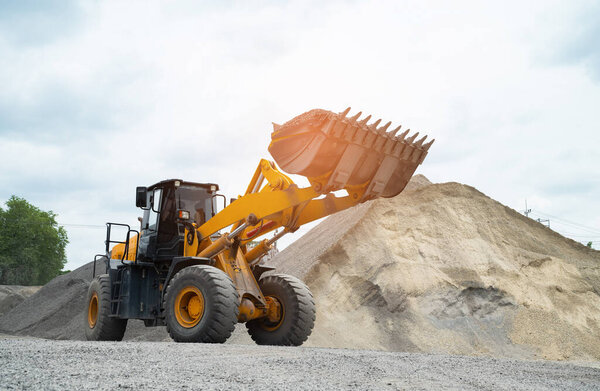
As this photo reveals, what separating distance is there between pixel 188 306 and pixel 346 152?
345 cm

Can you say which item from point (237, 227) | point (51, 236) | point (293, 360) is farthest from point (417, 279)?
point (51, 236)

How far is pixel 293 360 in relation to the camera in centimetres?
591

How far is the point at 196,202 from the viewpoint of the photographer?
399 inches

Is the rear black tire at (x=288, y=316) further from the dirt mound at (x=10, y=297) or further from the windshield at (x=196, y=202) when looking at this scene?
the dirt mound at (x=10, y=297)

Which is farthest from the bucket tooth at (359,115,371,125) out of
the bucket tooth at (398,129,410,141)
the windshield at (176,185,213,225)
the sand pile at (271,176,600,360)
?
the sand pile at (271,176,600,360)

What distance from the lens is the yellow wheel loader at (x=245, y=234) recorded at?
773cm

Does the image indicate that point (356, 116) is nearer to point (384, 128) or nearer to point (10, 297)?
point (384, 128)

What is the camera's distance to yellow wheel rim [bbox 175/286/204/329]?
8.14 m

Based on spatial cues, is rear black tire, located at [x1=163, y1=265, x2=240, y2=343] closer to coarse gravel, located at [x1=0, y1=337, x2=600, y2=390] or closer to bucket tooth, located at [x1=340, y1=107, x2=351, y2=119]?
coarse gravel, located at [x1=0, y1=337, x2=600, y2=390]

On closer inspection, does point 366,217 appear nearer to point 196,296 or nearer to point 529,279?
point 529,279

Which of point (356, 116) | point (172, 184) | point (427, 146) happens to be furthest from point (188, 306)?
point (427, 146)

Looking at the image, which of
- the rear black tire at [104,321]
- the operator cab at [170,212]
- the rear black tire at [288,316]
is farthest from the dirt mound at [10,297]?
the rear black tire at [288,316]

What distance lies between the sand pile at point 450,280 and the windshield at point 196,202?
14.3 feet

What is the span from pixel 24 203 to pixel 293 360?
172 feet
